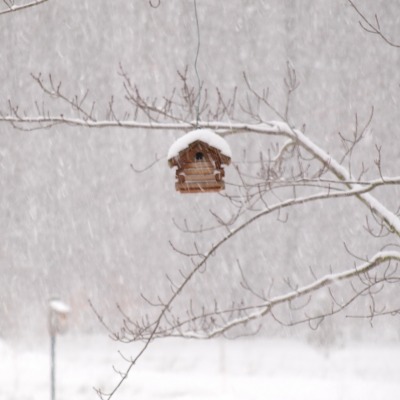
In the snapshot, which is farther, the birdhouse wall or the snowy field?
the snowy field

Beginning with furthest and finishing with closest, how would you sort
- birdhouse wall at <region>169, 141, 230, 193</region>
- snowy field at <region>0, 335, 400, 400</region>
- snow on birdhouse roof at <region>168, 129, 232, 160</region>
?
snowy field at <region>0, 335, 400, 400</region> < birdhouse wall at <region>169, 141, 230, 193</region> < snow on birdhouse roof at <region>168, 129, 232, 160</region>

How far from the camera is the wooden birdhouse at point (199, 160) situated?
3676 millimetres

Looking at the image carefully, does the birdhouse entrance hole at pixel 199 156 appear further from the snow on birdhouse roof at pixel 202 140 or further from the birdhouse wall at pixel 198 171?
the snow on birdhouse roof at pixel 202 140

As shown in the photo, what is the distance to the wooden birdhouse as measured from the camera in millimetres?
3676

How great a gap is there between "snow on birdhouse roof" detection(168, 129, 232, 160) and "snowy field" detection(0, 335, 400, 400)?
772 cm

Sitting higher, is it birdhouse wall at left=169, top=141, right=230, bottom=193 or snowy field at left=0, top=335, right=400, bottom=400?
snowy field at left=0, top=335, right=400, bottom=400

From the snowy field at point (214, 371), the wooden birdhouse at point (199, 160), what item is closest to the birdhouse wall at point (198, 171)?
the wooden birdhouse at point (199, 160)

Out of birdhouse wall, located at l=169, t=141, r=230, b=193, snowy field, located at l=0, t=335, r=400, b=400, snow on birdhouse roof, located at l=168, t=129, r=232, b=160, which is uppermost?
snowy field, located at l=0, t=335, r=400, b=400

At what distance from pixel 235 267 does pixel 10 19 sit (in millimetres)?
8798

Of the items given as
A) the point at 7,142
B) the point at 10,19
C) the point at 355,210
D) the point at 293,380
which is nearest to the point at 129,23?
the point at 10,19

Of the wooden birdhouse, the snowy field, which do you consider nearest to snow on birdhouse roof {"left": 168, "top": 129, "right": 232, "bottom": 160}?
the wooden birdhouse

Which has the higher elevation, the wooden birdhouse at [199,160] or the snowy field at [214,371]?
the snowy field at [214,371]

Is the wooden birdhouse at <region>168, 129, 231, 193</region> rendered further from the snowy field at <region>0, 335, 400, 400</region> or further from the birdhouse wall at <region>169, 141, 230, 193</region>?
the snowy field at <region>0, 335, 400, 400</region>

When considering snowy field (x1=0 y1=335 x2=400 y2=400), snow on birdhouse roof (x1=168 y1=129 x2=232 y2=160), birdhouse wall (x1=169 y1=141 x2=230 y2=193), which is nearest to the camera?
snow on birdhouse roof (x1=168 y1=129 x2=232 y2=160)
